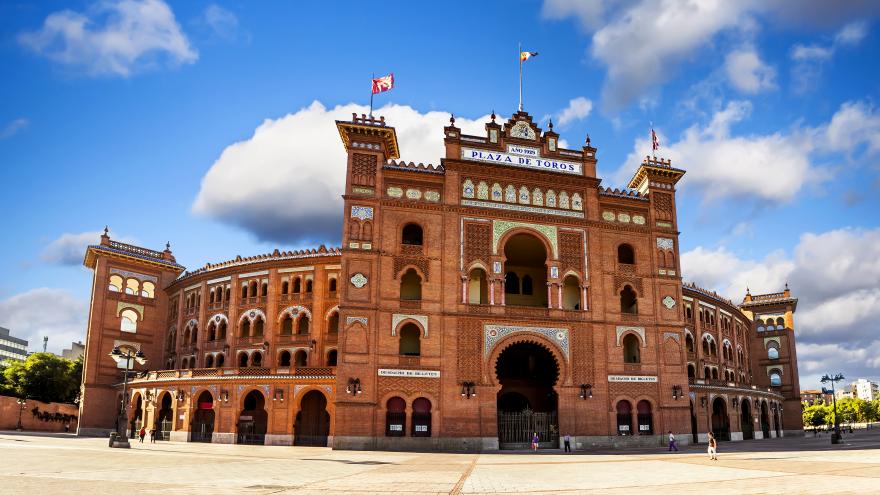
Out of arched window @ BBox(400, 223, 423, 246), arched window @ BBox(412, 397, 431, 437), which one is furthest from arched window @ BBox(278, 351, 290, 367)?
arched window @ BBox(412, 397, 431, 437)

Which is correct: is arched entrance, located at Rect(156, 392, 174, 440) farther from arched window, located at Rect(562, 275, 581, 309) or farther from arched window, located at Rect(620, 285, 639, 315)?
arched window, located at Rect(620, 285, 639, 315)

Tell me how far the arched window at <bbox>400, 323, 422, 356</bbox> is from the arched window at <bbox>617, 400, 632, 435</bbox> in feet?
47.6

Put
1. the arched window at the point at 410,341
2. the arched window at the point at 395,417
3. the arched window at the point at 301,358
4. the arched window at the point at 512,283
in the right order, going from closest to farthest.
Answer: the arched window at the point at 395,417, the arched window at the point at 410,341, the arched window at the point at 512,283, the arched window at the point at 301,358

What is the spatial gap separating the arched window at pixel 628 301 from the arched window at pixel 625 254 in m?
2.19

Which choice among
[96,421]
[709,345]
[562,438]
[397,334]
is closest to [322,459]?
[397,334]

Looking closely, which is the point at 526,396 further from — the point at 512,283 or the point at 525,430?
the point at 512,283

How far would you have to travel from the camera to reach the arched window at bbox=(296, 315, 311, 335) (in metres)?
55.7

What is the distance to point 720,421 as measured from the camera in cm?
5856

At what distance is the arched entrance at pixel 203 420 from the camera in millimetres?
49500

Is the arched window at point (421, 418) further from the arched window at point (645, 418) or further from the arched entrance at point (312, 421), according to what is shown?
the arched window at point (645, 418)

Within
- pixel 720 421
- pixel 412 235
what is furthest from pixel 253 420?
pixel 720 421

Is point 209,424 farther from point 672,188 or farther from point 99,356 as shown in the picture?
point 672,188

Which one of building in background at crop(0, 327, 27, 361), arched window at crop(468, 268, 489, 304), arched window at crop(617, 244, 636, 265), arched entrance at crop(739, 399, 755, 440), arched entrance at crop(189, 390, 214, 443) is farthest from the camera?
building in background at crop(0, 327, 27, 361)

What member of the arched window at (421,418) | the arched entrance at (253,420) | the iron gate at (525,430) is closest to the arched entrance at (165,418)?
the arched entrance at (253,420)
